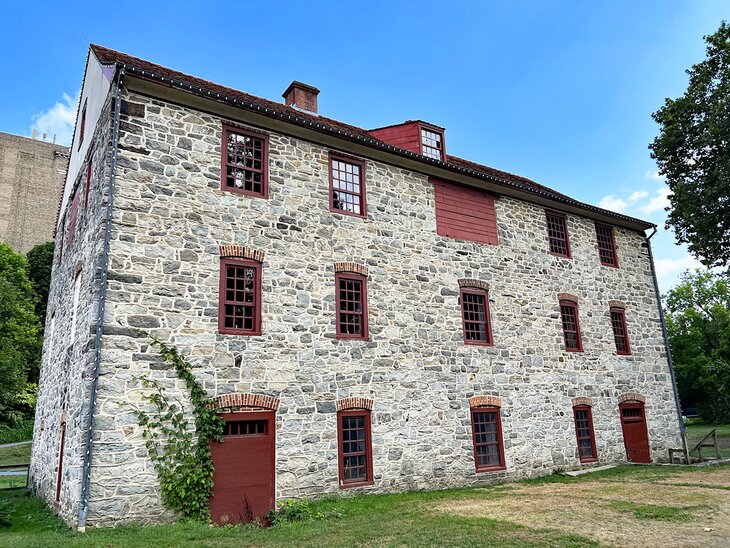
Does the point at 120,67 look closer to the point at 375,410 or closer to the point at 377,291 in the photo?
the point at 377,291

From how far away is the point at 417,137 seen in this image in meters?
15.1

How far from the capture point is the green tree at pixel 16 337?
27500mm

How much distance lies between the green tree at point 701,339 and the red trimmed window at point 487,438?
1081 inches

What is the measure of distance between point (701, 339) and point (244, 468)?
4166 centimetres

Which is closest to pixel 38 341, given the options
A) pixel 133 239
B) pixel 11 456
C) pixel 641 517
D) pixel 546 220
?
pixel 11 456

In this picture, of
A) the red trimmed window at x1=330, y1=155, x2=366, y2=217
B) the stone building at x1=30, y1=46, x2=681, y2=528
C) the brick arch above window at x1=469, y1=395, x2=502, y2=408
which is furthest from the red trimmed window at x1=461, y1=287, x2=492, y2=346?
the red trimmed window at x1=330, y1=155, x2=366, y2=217

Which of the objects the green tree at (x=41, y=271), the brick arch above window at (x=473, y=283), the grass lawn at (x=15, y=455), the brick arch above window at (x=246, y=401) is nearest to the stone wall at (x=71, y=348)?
the brick arch above window at (x=246, y=401)

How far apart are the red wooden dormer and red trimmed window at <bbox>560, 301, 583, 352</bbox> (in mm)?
5780

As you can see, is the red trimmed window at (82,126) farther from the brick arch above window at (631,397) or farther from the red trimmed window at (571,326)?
the brick arch above window at (631,397)

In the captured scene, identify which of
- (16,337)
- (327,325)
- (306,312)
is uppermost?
(16,337)

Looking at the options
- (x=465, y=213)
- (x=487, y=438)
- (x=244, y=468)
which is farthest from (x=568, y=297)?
(x=244, y=468)

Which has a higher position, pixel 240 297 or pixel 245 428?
pixel 240 297

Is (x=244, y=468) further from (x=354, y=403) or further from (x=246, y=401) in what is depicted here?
(x=354, y=403)

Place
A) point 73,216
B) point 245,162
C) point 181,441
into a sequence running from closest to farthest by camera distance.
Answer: point 181,441 → point 245,162 → point 73,216
